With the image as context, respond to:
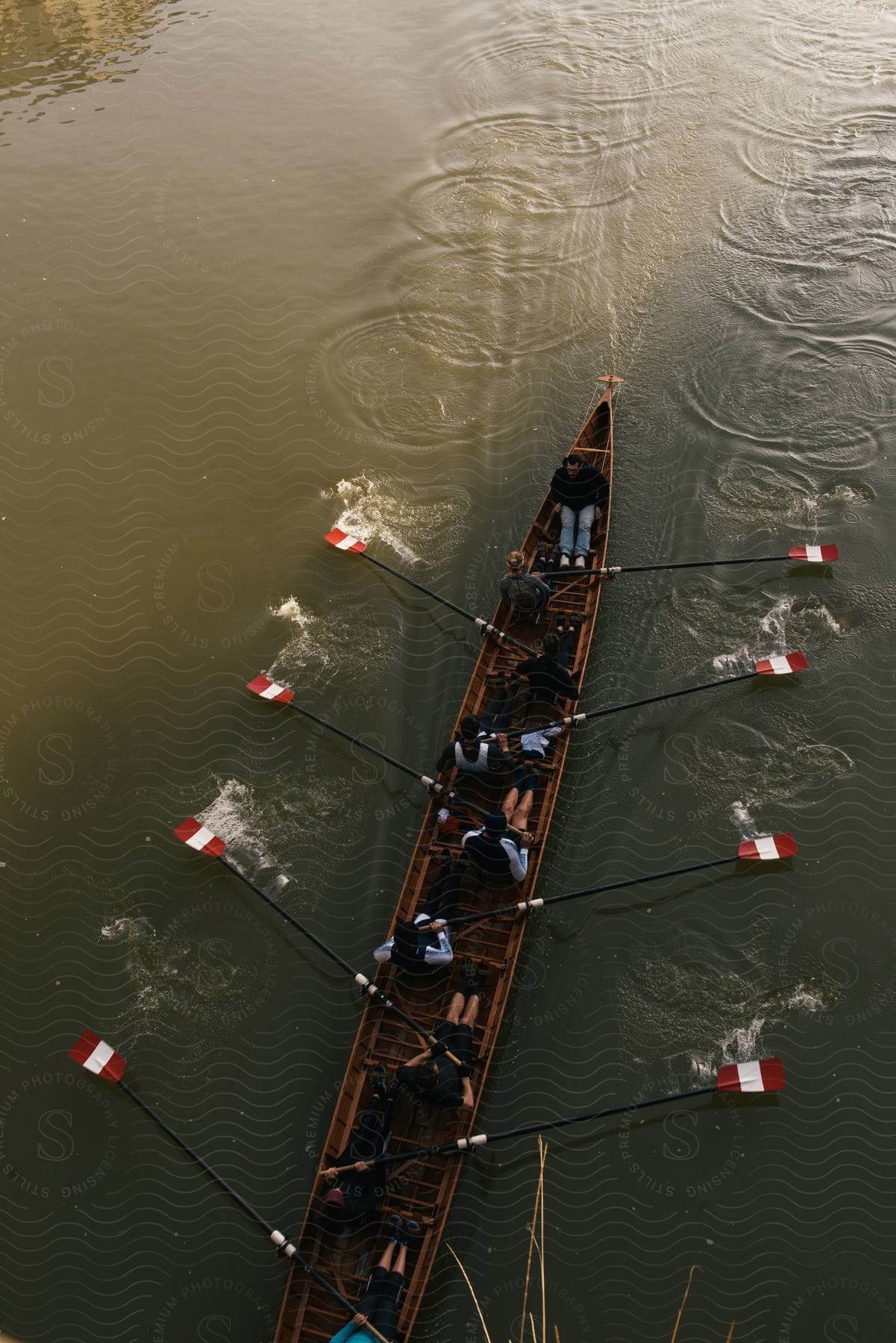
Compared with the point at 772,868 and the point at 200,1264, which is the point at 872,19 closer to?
the point at 772,868

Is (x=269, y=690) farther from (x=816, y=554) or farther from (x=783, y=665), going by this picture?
(x=816, y=554)

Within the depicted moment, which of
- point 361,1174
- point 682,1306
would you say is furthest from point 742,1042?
point 361,1174

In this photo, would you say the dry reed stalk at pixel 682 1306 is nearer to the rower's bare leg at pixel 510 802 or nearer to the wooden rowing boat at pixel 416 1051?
the wooden rowing boat at pixel 416 1051

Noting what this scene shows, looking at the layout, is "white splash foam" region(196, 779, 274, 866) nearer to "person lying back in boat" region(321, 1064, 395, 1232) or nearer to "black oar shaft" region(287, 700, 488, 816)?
"black oar shaft" region(287, 700, 488, 816)

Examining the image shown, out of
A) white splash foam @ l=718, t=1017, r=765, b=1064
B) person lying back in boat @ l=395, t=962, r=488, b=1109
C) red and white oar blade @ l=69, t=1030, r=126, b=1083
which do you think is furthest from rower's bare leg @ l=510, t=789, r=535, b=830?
red and white oar blade @ l=69, t=1030, r=126, b=1083

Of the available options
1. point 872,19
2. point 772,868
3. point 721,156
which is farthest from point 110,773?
point 872,19
